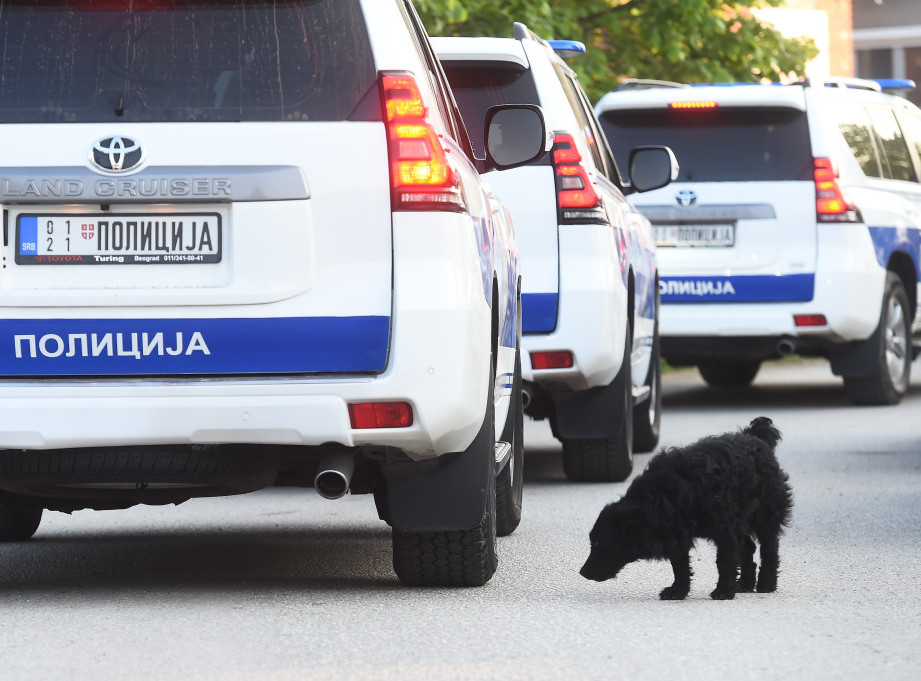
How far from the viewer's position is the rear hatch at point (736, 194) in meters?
12.9

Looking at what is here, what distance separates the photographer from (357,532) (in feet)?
25.7

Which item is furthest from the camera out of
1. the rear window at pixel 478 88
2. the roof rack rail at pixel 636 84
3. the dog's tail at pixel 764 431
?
the roof rack rail at pixel 636 84

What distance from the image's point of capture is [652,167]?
10.2 meters

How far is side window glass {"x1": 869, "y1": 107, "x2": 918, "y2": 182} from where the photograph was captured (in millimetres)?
14289

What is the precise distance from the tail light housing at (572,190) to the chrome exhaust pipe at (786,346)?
4624mm

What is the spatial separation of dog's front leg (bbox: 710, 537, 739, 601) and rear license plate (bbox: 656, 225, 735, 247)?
7.23 meters

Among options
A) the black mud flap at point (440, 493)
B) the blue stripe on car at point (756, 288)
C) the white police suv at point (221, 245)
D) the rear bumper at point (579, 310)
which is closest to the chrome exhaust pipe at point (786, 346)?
the blue stripe on car at point (756, 288)

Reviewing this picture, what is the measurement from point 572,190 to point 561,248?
0.26 m

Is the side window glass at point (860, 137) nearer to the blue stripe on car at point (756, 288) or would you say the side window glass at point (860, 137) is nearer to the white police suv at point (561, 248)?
the blue stripe on car at point (756, 288)

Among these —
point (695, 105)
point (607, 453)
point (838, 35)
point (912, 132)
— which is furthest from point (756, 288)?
point (838, 35)

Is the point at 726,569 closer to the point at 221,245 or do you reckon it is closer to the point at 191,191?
the point at 221,245

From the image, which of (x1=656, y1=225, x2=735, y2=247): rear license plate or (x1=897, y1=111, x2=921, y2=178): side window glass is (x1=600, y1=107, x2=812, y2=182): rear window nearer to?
(x1=656, y1=225, x2=735, y2=247): rear license plate

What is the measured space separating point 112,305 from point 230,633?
0.93 m

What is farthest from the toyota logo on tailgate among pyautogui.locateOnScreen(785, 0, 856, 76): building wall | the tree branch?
pyautogui.locateOnScreen(785, 0, 856, 76): building wall
